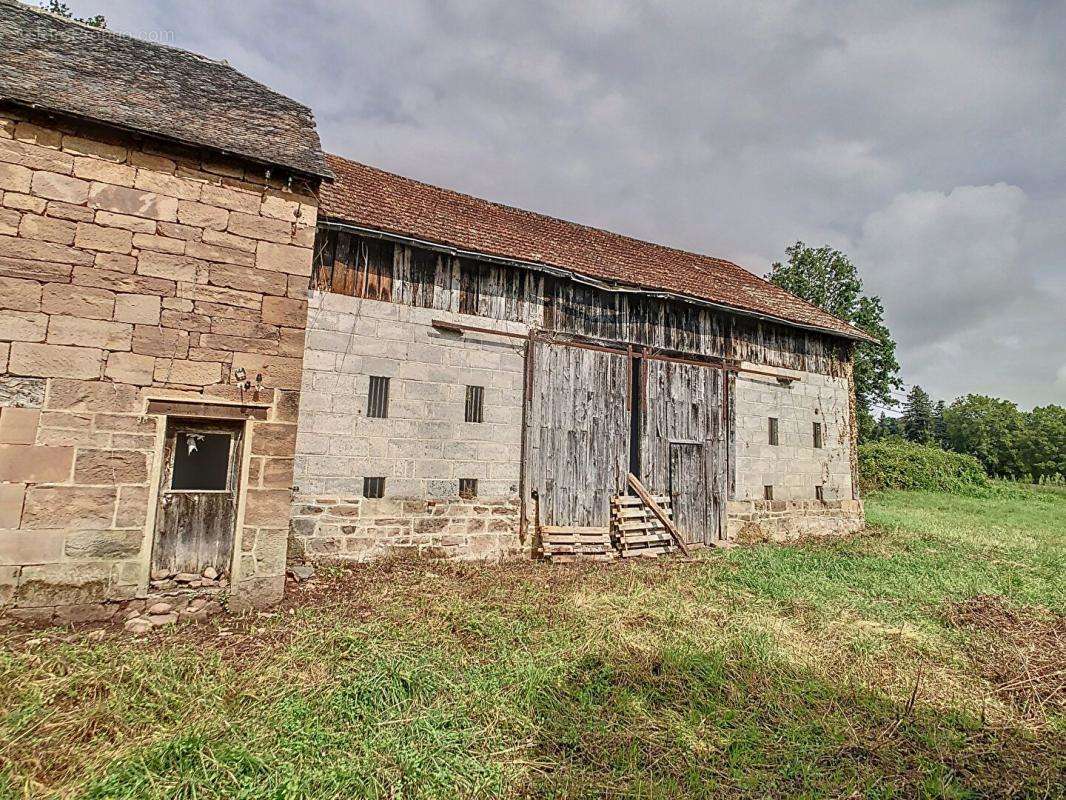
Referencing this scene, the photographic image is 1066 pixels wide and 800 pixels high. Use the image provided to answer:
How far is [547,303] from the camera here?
33.4 ft

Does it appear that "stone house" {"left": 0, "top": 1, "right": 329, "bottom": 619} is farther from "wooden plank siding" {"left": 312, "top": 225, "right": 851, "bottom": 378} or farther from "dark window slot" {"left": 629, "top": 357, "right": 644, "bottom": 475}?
"dark window slot" {"left": 629, "top": 357, "right": 644, "bottom": 475}

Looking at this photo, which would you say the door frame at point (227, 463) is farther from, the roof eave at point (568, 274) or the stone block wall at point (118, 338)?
the roof eave at point (568, 274)

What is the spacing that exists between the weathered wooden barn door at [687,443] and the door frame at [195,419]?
24.0 ft

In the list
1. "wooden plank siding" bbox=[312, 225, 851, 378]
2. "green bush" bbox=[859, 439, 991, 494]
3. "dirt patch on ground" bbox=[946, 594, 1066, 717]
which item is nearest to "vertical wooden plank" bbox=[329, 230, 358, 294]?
"wooden plank siding" bbox=[312, 225, 851, 378]

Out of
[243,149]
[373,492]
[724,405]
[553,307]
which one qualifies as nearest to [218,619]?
[373,492]

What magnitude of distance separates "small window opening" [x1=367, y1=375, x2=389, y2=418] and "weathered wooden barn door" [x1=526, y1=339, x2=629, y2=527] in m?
2.66

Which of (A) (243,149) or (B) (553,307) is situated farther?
(B) (553,307)

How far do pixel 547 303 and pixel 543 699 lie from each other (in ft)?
23.7

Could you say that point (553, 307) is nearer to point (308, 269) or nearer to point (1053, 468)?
point (308, 269)

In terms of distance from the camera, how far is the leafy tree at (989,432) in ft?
180

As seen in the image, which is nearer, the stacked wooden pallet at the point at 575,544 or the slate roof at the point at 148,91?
the slate roof at the point at 148,91

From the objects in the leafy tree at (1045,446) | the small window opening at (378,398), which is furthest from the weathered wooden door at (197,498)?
the leafy tree at (1045,446)

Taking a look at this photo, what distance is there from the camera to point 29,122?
5.66 meters

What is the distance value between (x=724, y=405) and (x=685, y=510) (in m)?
2.63
